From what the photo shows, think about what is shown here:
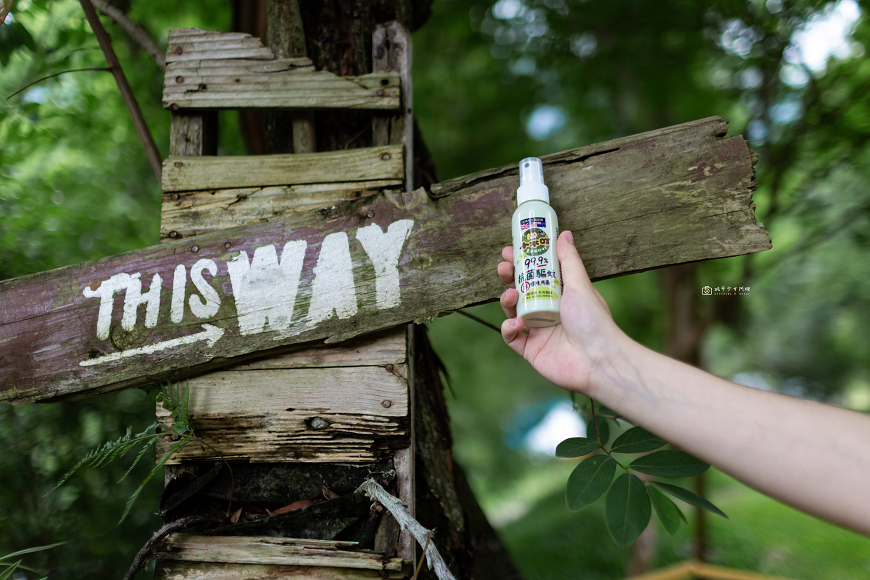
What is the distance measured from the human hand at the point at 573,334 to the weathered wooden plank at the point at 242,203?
550mm

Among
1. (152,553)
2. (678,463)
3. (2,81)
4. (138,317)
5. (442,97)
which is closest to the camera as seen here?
(678,463)

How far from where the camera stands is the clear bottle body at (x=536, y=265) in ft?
3.09

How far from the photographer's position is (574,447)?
1.10 metres

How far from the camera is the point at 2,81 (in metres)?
2.01

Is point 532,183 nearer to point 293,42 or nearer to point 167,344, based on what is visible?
point 293,42

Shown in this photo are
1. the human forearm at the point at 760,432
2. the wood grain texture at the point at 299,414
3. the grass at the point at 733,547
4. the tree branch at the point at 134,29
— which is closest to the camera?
the human forearm at the point at 760,432

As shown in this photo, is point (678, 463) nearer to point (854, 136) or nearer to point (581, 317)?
point (581, 317)

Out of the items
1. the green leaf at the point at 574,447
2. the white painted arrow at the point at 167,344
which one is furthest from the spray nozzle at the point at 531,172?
the white painted arrow at the point at 167,344

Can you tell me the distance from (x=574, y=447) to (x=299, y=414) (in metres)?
0.72

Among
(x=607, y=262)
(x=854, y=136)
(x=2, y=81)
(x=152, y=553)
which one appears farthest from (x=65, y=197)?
(x=854, y=136)

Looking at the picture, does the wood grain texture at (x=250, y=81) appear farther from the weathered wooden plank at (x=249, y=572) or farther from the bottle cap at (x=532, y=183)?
the weathered wooden plank at (x=249, y=572)

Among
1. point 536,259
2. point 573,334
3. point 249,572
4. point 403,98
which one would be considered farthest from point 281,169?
point 249,572

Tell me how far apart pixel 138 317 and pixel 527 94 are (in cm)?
299

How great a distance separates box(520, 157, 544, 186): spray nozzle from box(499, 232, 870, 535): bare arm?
232 millimetres
